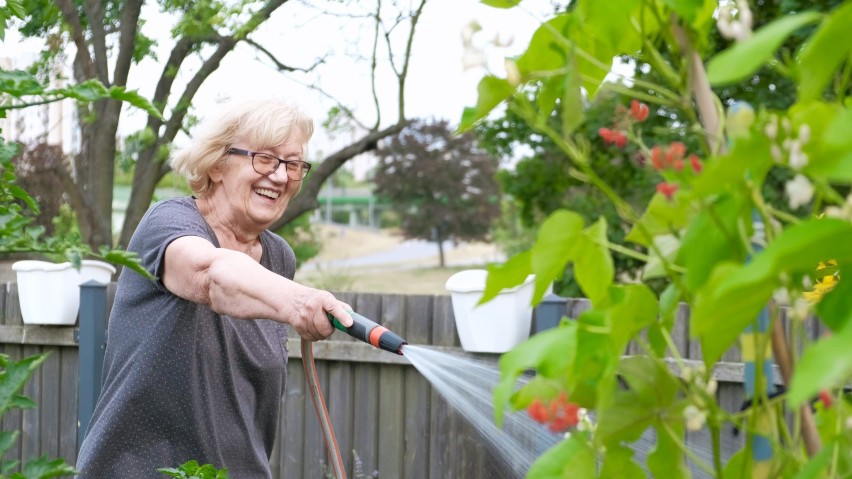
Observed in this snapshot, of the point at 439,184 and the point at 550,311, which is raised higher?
the point at 439,184

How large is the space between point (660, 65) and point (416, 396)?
398cm

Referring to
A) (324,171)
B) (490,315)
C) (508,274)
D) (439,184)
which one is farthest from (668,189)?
(439,184)

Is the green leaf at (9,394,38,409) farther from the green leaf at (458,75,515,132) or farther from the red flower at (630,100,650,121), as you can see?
the red flower at (630,100,650,121)

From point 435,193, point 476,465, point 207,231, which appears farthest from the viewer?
point 435,193

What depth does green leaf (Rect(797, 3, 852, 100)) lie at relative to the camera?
506mm

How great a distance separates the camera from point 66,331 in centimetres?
527

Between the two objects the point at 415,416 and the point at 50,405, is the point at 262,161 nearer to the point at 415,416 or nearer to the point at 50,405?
the point at 415,416

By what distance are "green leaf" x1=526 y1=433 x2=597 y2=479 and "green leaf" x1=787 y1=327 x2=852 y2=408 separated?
0.29m

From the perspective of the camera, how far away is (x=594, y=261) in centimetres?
72

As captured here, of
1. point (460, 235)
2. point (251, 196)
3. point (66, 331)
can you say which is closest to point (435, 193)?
point (460, 235)

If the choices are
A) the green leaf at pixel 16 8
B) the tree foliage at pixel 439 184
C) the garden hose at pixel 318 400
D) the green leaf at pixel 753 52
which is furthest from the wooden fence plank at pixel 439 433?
the tree foliage at pixel 439 184

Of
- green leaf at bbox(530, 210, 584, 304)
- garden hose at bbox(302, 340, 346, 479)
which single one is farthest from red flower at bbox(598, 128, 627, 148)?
garden hose at bbox(302, 340, 346, 479)

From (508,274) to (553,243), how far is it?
0.22 ft

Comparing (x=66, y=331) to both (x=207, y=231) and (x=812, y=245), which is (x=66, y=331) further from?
(x=812, y=245)
